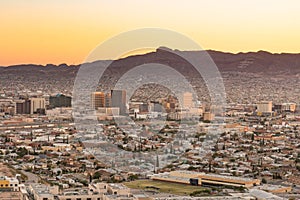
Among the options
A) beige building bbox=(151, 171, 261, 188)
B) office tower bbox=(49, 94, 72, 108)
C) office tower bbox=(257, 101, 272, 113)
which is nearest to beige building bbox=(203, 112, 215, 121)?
office tower bbox=(257, 101, 272, 113)

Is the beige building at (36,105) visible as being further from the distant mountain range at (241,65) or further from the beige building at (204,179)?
the beige building at (204,179)

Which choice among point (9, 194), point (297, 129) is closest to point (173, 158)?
point (9, 194)

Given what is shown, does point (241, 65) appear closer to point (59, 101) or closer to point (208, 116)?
point (59, 101)

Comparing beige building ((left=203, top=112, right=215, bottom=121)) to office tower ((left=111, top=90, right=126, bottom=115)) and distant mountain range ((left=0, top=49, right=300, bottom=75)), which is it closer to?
office tower ((left=111, top=90, right=126, bottom=115))

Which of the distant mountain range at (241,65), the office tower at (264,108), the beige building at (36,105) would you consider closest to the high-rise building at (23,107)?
the beige building at (36,105)

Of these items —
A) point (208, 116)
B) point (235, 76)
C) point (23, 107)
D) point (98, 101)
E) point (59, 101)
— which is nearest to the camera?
point (208, 116)

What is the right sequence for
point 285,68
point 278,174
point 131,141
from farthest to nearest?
point 285,68, point 131,141, point 278,174

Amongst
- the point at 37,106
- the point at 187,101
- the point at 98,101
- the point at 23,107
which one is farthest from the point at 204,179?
the point at 37,106

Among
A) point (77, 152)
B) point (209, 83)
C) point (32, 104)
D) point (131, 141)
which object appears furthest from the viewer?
point (209, 83)

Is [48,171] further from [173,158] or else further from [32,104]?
[32,104]
